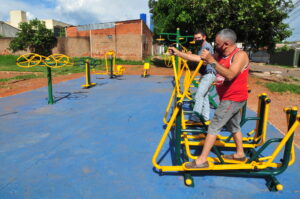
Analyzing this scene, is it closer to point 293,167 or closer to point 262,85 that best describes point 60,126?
point 293,167

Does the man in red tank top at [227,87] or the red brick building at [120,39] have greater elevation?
the red brick building at [120,39]

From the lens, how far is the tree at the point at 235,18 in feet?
37.3

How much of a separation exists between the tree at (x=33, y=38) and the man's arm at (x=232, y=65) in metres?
23.9

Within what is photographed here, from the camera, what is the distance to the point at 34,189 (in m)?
2.27

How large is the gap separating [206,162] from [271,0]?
12.3 m

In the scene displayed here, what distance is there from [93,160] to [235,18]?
461 inches

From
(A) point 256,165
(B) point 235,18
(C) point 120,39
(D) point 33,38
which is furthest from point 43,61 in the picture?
(D) point 33,38

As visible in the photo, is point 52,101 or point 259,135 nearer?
point 259,135

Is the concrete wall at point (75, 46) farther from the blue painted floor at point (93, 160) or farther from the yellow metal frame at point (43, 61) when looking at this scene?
the blue painted floor at point (93, 160)

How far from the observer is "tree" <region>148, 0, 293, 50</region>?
37.3 feet

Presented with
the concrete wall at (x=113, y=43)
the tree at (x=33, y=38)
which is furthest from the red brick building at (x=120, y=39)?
the tree at (x=33, y=38)

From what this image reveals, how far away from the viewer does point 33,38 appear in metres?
22.2

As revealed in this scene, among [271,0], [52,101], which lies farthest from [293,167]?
[271,0]

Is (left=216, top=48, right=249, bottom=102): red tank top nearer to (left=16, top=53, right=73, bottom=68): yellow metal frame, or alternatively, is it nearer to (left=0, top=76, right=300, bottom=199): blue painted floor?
(left=0, top=76, right=300, bottom=199): blue painted floor
